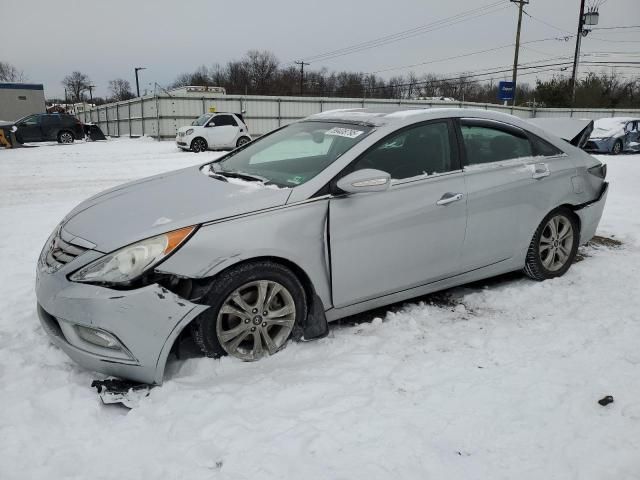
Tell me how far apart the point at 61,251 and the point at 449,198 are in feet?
8.24

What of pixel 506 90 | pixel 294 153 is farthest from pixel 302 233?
pixel 506 90

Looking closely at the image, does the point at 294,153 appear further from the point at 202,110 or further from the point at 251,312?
the point at 202,110

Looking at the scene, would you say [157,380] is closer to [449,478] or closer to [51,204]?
[449,478]

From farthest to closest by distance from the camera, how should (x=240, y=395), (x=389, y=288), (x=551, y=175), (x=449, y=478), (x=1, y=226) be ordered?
(x=1, y=226) < (x=551, y=175) < (x=389, y=288) < (x=240, y=395) < (x=449, y=478)

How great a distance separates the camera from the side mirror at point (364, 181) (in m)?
2.99

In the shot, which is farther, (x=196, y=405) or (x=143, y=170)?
(x=143, y=170)

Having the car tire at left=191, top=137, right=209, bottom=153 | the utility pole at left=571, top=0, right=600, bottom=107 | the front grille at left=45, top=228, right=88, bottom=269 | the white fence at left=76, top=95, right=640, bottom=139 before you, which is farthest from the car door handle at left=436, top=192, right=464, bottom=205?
the utility pole at left=571, top=0, right=600, bottom=107

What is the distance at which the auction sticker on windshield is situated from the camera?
3.43 m

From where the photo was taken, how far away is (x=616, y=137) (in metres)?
17.9

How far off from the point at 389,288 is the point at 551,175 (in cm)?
187

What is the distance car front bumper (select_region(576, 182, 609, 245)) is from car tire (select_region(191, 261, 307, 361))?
286 cm

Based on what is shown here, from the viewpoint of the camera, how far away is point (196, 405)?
254 centimetres

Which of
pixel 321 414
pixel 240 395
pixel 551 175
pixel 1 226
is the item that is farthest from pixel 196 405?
pixel 1 226

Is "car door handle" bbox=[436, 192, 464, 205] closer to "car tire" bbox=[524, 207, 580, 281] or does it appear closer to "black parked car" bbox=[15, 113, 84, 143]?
"car tire" bbox=[524, 207, 580, 281]
